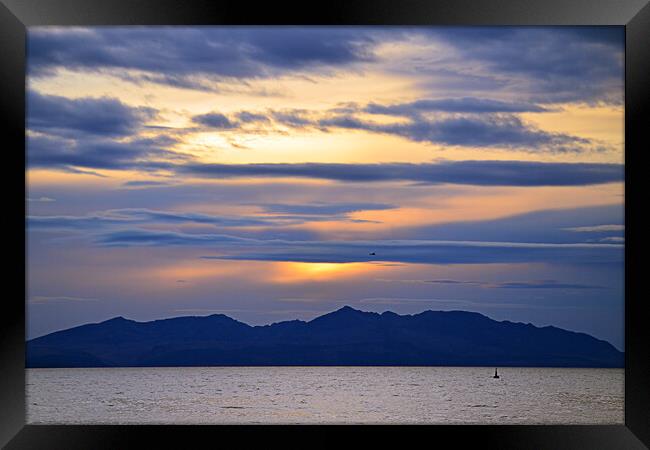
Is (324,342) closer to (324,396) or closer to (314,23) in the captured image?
(324,396)

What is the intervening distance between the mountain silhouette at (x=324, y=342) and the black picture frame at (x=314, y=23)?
919cm

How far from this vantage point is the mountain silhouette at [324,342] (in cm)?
1382

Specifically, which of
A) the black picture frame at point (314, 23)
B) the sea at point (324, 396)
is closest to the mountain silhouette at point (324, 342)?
the sea at point (324, 396)

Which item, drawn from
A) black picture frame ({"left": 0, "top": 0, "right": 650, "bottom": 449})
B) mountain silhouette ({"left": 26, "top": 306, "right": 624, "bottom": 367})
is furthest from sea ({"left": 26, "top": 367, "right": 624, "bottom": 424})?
black picture frame ({"left": 0, "top": 0, "right": 650, "bottom": 449})

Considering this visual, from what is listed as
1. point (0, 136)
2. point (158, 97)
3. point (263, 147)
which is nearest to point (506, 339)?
point (263, 147)

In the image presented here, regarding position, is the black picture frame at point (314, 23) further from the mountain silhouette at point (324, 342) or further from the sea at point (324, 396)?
the mountain silhouette at point (324, 342)

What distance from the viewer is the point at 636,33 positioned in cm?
426

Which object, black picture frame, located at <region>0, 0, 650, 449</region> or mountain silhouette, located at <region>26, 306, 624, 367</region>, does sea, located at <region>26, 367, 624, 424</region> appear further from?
black picture frame, located at <region>0, 0, 650, 449</region>

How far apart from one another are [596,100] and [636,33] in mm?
6885

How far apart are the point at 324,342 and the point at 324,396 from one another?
348cm

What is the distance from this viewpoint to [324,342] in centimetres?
1440

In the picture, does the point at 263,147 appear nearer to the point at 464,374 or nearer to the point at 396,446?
the point at 464,374

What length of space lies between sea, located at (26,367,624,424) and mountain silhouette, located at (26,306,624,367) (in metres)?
0.28

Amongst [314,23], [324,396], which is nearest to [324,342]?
[324,396]
